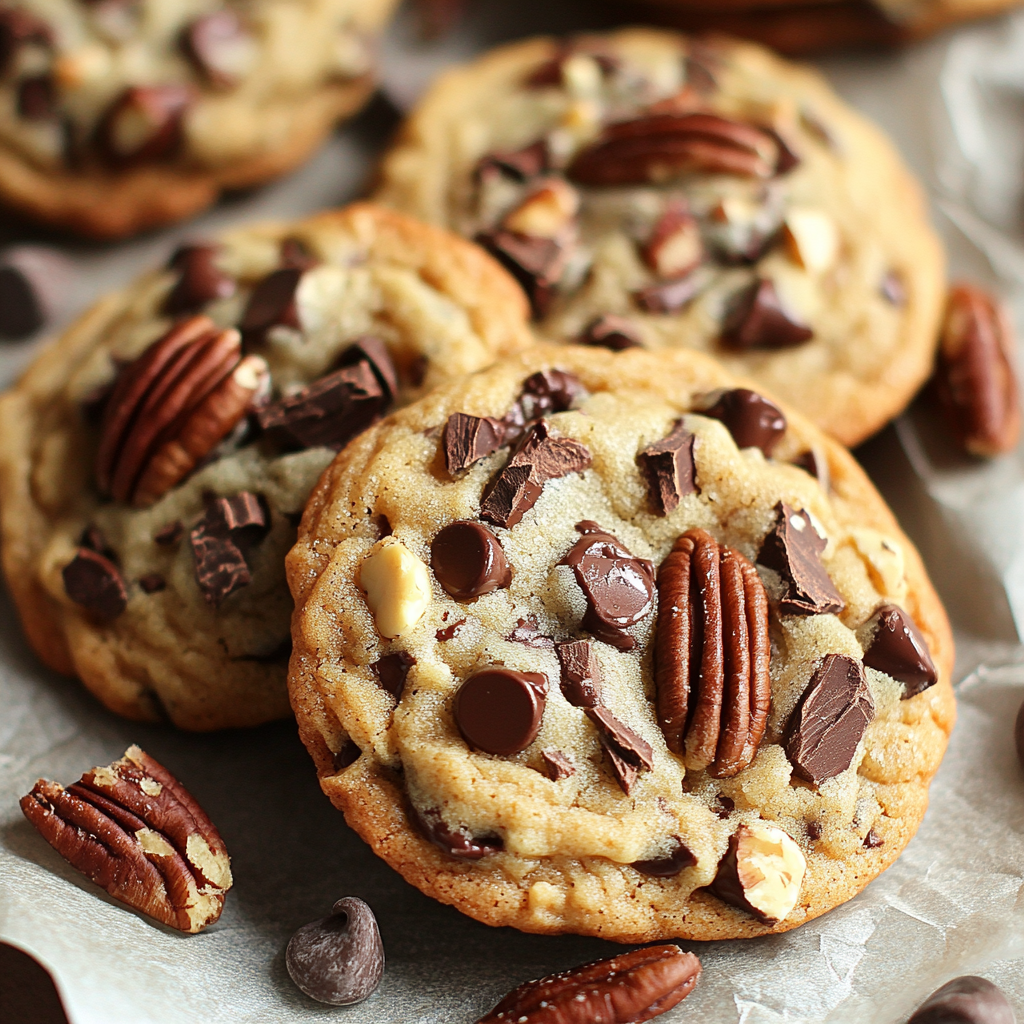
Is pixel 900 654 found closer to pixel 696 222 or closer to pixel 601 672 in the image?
pixel 601 672

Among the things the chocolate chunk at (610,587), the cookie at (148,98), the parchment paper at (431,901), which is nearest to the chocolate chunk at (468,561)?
the chocolate chunk at (610,587)

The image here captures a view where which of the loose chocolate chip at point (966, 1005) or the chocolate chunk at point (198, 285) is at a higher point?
the chocolate chunk at point (198, 285)

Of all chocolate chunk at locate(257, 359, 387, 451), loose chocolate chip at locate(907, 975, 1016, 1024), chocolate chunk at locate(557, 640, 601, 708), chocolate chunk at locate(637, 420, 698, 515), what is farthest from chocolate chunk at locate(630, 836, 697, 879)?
chocolate chunk at locate(257, 359, 387, 451)

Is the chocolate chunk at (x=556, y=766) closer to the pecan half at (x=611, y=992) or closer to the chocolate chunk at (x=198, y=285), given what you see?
the pecan half at (x=611, y=992)

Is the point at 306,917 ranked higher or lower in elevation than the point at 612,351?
lower

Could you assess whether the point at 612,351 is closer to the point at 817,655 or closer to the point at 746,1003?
the point at 817,655

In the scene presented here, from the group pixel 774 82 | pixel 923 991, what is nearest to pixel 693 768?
pixel 923 991
